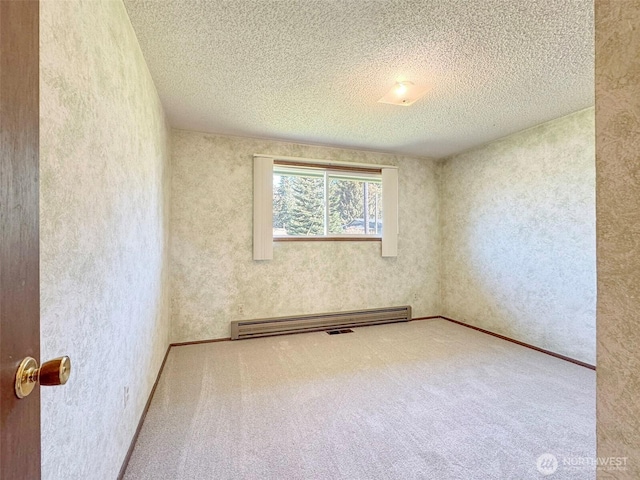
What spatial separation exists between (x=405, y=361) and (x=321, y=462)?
60.6 inches

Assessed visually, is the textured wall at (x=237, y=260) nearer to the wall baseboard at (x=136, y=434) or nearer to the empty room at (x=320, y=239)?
the empty room at (x=320, y=239)

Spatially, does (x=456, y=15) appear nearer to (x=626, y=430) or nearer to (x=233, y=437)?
(x=626, y=430)

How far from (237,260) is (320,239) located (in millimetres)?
1117

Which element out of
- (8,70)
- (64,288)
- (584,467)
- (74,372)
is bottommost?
(584,467)

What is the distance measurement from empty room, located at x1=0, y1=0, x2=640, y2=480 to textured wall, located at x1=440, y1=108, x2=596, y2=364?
1.0 inches

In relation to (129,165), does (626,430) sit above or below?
below

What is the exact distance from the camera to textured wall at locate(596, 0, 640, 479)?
52 centimetres

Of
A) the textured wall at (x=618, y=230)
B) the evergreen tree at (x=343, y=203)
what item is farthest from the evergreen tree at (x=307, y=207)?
the textured wall at (x=618, y=230)

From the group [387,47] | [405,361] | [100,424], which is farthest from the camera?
[405,361]

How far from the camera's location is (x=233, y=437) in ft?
5.68

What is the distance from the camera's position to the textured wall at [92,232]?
830 mm

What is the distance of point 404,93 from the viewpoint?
7.40ft

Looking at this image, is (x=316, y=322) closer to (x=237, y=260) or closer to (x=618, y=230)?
(x=237, y=260)

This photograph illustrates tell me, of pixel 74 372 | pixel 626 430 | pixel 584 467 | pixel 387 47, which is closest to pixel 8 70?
pixel 74 372
